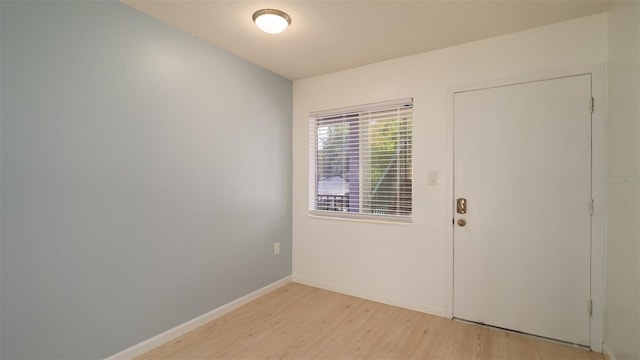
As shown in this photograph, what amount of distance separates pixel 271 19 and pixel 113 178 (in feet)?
5.03

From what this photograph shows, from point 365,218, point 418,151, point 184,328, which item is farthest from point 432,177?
point 184,328

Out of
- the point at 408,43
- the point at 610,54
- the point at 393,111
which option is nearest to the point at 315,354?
the point at 393,111

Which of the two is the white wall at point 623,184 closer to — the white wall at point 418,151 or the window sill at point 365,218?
the white wall at point 418,151

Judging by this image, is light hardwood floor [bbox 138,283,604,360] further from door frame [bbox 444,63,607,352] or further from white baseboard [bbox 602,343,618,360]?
door frame [bbox 444,63,607,352]

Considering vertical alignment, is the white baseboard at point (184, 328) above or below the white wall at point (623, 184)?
below

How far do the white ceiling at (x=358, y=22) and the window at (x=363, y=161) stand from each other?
62 cm

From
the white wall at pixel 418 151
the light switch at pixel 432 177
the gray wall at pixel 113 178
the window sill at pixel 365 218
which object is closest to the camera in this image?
the gray wall at pixel 113 178

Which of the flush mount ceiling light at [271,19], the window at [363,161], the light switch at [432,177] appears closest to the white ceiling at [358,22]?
the flush mount ceiling light at [271,19]

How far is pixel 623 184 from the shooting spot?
181 cm

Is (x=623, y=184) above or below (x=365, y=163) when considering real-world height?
below

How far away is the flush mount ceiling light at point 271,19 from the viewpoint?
6.67 ft

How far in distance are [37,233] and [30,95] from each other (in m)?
0.77

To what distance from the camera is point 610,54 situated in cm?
203

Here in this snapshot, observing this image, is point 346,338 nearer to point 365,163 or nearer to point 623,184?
point 365,163
